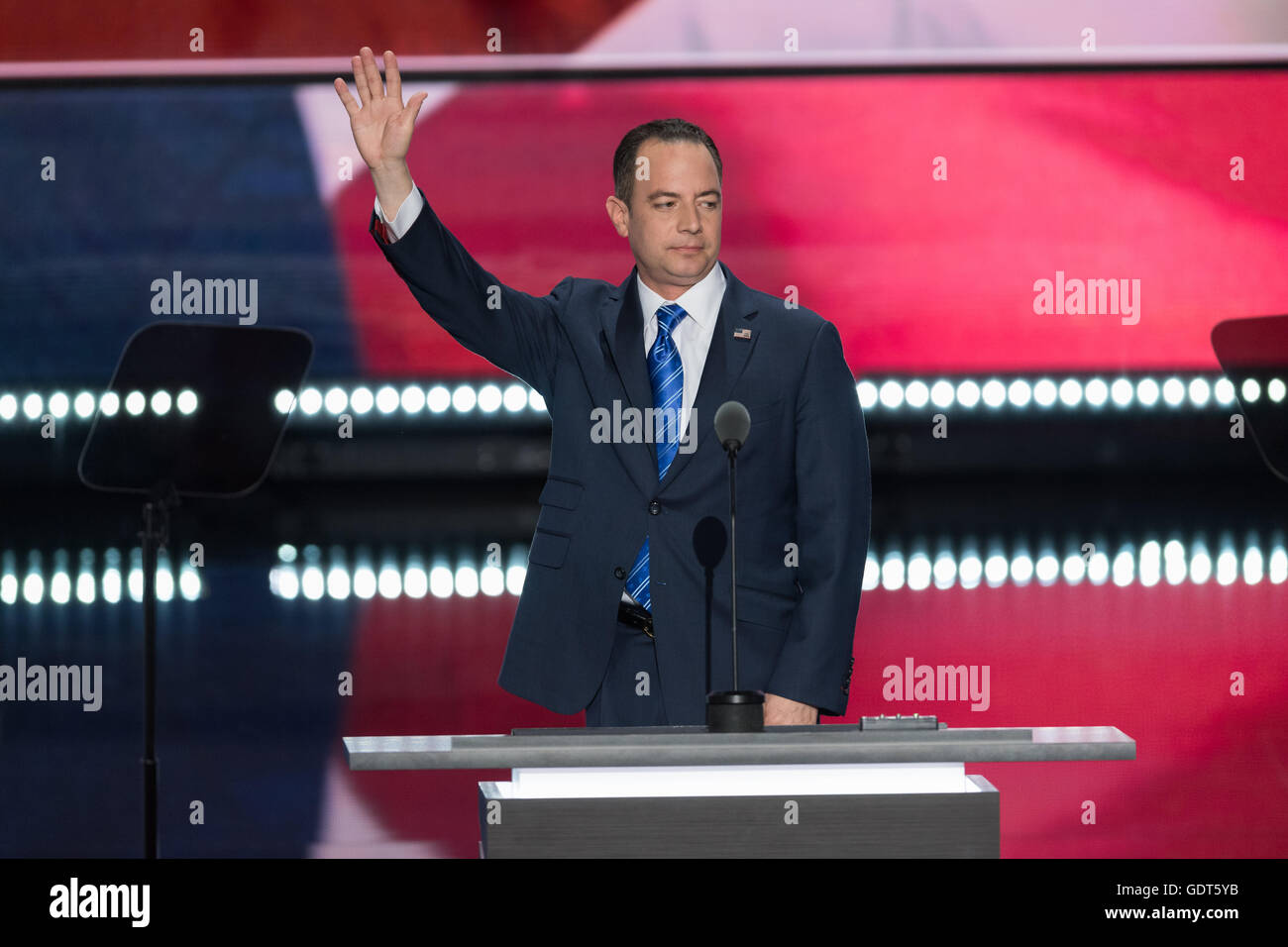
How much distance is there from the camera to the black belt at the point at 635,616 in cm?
214

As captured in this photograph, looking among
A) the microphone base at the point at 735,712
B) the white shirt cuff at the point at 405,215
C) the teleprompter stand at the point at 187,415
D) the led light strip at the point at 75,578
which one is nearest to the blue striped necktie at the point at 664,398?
the white shirt cuff at the point at 405,215

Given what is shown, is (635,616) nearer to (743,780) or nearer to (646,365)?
(646,365)

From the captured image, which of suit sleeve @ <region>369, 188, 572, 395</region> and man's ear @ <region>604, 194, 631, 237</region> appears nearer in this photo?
suit sleeve @ <region>369, 188, 572, 395</region>

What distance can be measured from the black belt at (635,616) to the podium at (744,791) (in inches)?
27.7

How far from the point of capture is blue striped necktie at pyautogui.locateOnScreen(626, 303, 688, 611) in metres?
2.16

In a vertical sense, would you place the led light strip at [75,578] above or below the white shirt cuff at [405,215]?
below

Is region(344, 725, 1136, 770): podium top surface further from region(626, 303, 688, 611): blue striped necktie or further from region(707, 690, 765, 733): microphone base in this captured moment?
region(626, 303, 688, 611): blue striped necktie

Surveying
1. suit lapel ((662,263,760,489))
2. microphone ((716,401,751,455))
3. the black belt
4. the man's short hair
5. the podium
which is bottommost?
the podium

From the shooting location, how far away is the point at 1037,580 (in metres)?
4.43

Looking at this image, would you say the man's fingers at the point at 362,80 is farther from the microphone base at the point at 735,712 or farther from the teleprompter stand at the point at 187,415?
the teleprompter stand at the point at 187,415

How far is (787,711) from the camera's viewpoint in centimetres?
203

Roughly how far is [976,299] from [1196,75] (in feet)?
3.02

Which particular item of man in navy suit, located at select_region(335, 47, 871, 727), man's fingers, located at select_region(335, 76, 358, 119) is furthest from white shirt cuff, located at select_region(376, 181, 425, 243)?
man's fingers, located at select_region(335, 76, 358, 119)
